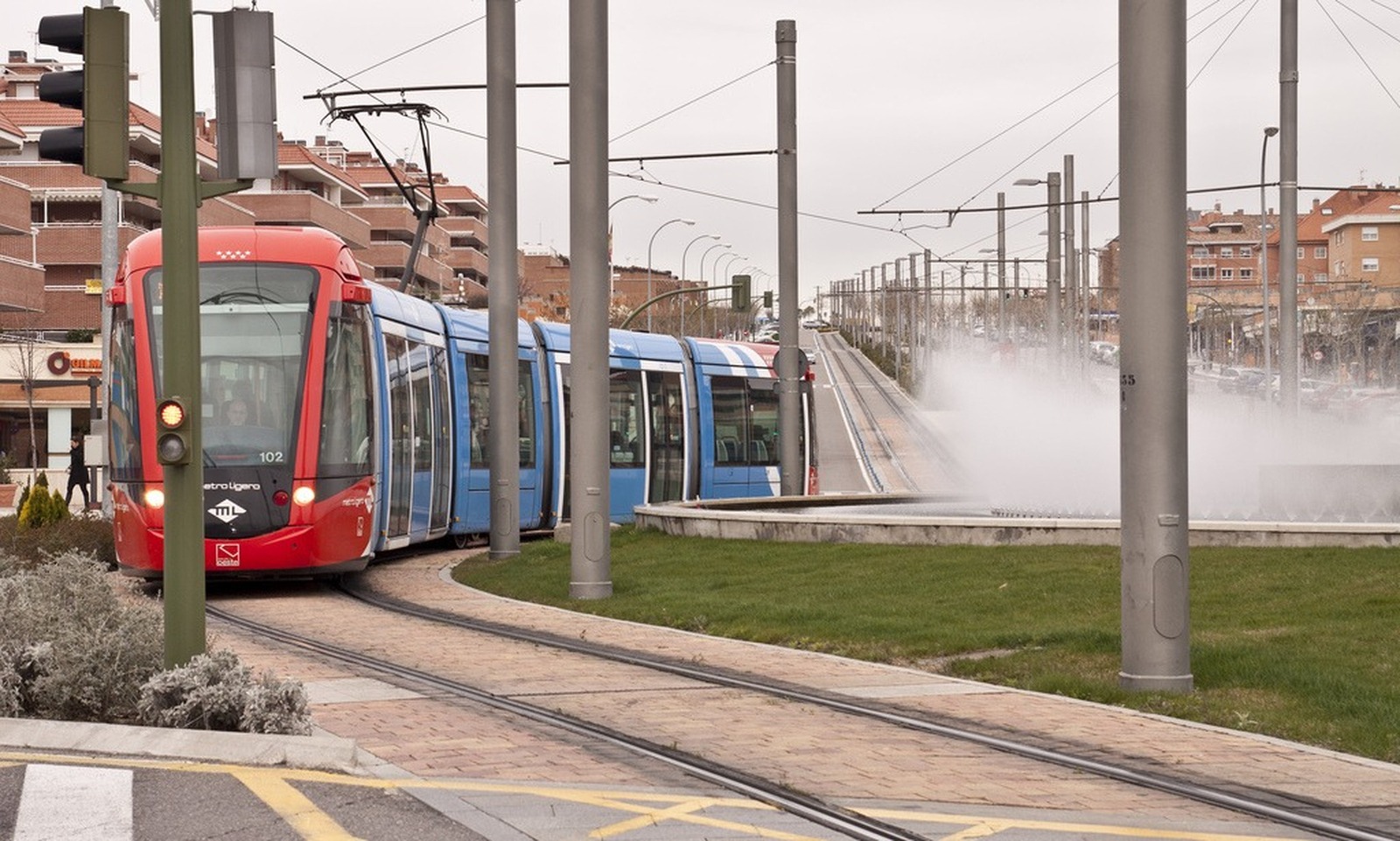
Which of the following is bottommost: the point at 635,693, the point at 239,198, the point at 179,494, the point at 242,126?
the point at 635,693

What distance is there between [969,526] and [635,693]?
369 inches

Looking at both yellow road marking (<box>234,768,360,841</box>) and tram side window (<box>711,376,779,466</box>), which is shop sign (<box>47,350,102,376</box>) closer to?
tram side window (<box>711,376,779,466</box>)

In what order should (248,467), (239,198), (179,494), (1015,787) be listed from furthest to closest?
(239,198) → (248,467) → (179,494) → (1015,787)

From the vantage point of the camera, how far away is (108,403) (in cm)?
2052

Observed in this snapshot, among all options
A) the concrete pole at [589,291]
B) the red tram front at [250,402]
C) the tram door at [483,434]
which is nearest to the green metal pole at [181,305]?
the concrete pole at [589,291]

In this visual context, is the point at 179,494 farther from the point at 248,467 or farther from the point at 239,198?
the point at 239,198

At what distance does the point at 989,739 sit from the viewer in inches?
407

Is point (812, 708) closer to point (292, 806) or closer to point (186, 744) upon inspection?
point (186, 744)

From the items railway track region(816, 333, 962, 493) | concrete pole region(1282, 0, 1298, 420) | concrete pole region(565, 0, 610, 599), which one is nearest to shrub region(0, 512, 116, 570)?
concrete pole region(565, 0, 610, 599)

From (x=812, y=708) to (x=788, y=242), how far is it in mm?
20398

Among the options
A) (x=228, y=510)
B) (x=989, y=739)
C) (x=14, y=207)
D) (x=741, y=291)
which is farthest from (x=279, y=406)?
(x=14, y=207)

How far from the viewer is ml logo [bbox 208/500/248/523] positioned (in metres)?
19.8

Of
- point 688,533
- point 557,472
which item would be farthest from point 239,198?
point 688,533

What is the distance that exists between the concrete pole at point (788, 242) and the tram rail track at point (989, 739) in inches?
591
